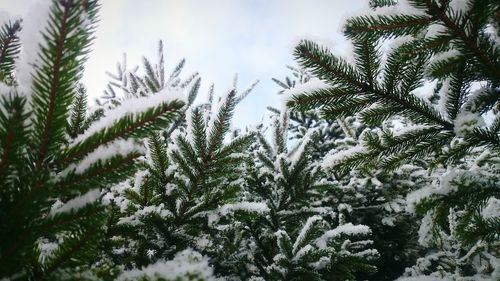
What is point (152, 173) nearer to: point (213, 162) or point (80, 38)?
point (213, 162)

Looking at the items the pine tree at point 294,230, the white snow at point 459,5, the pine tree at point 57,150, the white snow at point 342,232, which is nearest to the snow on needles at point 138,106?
the pine tree at point 57,150

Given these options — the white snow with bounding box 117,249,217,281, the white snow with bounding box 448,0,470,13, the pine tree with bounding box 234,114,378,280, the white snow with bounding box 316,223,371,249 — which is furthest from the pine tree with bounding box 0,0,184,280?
the white snow with bounding box 316,223,371,249

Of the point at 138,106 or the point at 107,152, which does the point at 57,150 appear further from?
the point at 138,106

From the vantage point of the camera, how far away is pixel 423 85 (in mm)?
1996

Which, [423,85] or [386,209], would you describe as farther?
[386,209]

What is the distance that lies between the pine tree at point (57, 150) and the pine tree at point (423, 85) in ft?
3.26

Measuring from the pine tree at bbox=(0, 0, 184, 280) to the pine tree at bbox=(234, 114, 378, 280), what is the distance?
2.31m

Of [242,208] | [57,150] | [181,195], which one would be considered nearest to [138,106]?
[57,150]

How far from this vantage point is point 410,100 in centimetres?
197

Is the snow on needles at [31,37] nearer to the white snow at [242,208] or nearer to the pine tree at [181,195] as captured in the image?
the pine tree at [181,195]

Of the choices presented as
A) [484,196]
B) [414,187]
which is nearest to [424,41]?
[484,196]

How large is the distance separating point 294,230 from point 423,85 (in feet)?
8.75

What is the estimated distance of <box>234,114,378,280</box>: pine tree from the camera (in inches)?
130

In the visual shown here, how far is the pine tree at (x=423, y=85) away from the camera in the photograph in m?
1.69
